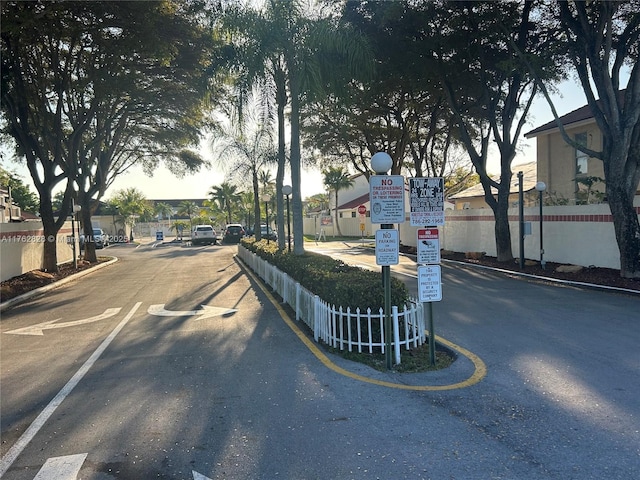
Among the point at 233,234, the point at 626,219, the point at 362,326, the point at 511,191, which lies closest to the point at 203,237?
the point at 233,234

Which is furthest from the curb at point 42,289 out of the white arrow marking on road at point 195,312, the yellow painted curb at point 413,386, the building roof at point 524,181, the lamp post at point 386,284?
the building roof at point 524,181

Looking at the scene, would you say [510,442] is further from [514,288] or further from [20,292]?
[20,292]

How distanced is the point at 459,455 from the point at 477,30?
14.6 metres

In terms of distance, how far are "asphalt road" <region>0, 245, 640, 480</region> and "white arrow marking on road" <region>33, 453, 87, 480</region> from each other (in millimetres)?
18

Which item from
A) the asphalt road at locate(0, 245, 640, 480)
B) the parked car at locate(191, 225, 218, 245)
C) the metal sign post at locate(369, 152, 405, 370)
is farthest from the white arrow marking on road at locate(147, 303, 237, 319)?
the parked car at locate(191, 225, 218, 245)

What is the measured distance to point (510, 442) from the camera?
4.04 meters

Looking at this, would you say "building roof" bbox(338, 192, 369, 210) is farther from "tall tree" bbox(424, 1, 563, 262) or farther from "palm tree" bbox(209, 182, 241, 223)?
"tall tree" bbox(424, 1, 563, 262)

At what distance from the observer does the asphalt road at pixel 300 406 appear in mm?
3797

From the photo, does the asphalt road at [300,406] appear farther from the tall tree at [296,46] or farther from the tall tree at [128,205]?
the tall tree at [128,205]

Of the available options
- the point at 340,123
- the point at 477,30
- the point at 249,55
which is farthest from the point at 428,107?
the point at 249,55

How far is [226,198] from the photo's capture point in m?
63.8

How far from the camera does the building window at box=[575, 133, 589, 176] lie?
2230cm

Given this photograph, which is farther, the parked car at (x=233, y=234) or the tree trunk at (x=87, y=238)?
the parked car at (x=233, y=234)

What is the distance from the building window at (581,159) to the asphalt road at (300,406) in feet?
50.1
